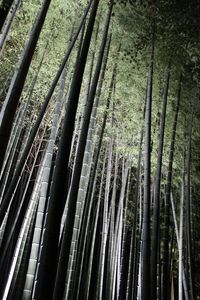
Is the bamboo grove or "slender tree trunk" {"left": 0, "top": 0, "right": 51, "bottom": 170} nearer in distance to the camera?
"slender tree trunk" {"left": 0, "top": 0, "right": 51, "bottom": 170}

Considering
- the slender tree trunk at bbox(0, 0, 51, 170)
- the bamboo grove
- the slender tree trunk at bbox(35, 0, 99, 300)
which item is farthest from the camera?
the bamboo grove

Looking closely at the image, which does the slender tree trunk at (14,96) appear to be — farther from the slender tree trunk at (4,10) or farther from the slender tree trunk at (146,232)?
the slender tree trunk at (146,232)

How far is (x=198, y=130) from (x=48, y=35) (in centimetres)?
280

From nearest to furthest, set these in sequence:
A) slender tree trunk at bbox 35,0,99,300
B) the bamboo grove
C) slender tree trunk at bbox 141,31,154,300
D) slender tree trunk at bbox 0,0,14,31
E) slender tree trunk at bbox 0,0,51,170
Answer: slender tree trunk at bbox 35,0,99,300 < slender tree trunk at bbox 0,0,51,170 < the bamboo grove < slender tree trunk at bbox 0,0,14,31 < slender tree trunk at bbox 141,31,154,300

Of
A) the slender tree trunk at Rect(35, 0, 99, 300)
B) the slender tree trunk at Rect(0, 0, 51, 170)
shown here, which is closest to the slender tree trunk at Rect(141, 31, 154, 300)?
the slender tree trunk at Rect(35, 0, 99, 300)

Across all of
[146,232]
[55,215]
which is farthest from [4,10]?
[146,232]

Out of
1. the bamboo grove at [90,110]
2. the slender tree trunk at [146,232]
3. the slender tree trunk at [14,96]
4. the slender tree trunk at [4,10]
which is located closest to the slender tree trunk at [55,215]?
the bamboo grove at [90,110]

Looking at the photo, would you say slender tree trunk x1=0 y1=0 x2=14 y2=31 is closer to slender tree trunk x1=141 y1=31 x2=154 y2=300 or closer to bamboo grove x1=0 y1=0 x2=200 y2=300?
bamboo grove x1=0 y1=0 x2=200 y2=300

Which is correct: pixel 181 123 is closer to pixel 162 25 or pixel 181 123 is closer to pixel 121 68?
pixel 121 68

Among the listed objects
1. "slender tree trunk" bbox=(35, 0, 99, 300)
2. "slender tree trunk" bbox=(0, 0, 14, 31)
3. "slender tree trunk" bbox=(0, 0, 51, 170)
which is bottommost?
"slender tree trunk" bbox=(35, 0, 99, 300)

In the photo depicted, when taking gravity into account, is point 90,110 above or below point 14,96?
above

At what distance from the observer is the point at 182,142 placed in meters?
5.41

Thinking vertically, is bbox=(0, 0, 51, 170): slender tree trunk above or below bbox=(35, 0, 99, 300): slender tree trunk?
above

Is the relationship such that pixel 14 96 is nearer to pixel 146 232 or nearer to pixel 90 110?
pixel 90 110
